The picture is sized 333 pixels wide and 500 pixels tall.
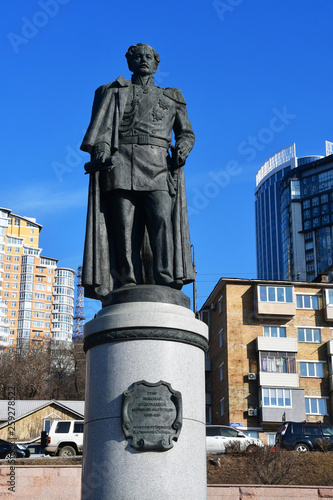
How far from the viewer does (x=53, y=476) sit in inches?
794

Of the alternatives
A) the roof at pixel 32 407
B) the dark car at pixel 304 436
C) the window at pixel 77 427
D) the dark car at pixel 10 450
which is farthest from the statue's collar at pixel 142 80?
the roof at pixel 32 407

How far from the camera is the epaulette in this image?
10.2m

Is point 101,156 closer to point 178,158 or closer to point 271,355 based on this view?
point 178,158

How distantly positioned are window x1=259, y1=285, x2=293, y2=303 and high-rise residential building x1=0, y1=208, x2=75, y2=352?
86.3 meters

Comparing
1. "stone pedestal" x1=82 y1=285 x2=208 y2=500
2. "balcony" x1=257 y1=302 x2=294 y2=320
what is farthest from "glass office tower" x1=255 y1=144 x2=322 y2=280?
"stone pedestal" x1=82 y1=285 x2=208 y2=500

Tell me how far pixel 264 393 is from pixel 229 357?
3984mm

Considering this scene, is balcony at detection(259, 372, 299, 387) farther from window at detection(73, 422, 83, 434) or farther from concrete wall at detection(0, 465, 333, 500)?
concrete wall at detection(0, 465, 333, 500)

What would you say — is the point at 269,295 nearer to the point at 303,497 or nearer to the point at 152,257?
the point at 303,497


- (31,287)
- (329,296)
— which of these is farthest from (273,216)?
(329,296)

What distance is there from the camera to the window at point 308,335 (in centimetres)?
5756

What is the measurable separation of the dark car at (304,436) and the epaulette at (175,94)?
22.0 metres

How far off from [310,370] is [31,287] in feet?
322

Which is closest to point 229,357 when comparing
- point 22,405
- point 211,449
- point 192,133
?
point 22,405

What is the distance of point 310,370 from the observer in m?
56.8
